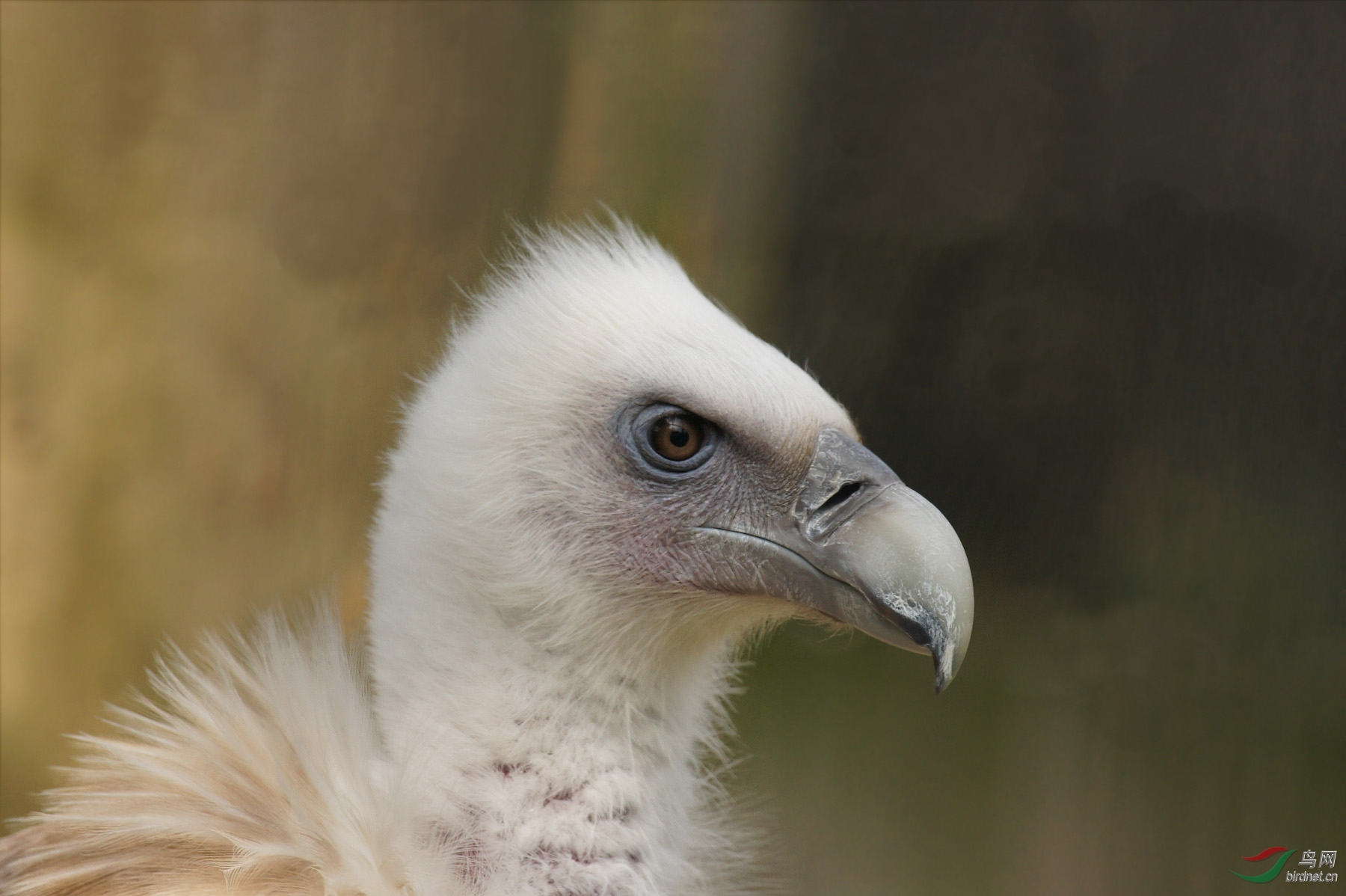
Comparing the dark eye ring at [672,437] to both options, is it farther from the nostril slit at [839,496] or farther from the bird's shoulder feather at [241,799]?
the bird's shoulder feather at [241,799]

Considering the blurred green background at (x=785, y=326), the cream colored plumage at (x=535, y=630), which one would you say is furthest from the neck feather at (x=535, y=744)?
the blurred green background at (x=785, y=326)

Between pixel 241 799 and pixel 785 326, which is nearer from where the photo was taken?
pixel 241 799

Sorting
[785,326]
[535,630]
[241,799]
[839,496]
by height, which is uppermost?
[785,326]

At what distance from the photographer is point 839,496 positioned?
82 cm

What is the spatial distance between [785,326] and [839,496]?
79 centimetres

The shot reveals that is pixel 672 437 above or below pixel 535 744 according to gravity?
above

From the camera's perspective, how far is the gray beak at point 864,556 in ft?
2.41

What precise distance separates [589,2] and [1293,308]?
1.07 metres

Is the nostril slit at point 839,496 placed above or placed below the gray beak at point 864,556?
above

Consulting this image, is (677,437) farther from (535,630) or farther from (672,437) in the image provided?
(535,630)

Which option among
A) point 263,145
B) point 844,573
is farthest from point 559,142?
point 844,573

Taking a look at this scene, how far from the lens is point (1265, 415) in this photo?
1.26 metres

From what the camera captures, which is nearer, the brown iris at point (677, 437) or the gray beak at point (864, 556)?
the gray beak at point (864, 556)

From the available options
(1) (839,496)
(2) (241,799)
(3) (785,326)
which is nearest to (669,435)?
(1) (839,496)
